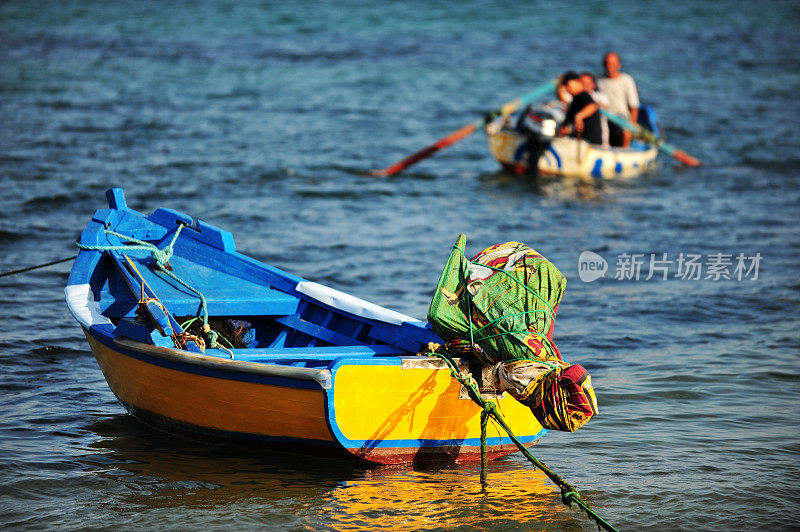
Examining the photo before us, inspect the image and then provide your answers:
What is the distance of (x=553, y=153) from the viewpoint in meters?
12.8

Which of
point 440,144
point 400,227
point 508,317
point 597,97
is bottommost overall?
point 400,227

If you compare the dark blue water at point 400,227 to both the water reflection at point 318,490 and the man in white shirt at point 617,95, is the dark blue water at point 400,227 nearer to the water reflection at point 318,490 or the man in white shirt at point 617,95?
the water reflection at point 318,490

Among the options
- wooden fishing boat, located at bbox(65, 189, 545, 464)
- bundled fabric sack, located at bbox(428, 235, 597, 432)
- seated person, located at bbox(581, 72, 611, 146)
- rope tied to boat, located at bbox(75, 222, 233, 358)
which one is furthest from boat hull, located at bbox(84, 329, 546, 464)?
seated person, located at bbox(581, 72, 611, 146)

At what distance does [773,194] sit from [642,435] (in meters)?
7.81

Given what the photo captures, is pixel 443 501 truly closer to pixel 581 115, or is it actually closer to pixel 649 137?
pixel 581 115

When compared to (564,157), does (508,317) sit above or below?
below

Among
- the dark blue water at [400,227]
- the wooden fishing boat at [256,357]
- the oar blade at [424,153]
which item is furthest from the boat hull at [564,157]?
the wooden fishing boat at [256,357]

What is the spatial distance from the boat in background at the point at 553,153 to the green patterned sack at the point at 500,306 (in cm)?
780

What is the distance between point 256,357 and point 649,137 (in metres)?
9.37

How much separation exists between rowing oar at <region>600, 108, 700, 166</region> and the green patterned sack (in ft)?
26.4

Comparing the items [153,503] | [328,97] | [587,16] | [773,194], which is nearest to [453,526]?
[153,503]

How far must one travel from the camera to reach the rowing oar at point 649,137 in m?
12.7

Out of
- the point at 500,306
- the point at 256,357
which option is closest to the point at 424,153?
the point at 256,357

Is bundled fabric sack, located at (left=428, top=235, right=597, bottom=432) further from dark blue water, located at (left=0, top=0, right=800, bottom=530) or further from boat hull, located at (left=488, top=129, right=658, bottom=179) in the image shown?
boat hull, located at (left=488, top=129, right=658, bottom=179)
